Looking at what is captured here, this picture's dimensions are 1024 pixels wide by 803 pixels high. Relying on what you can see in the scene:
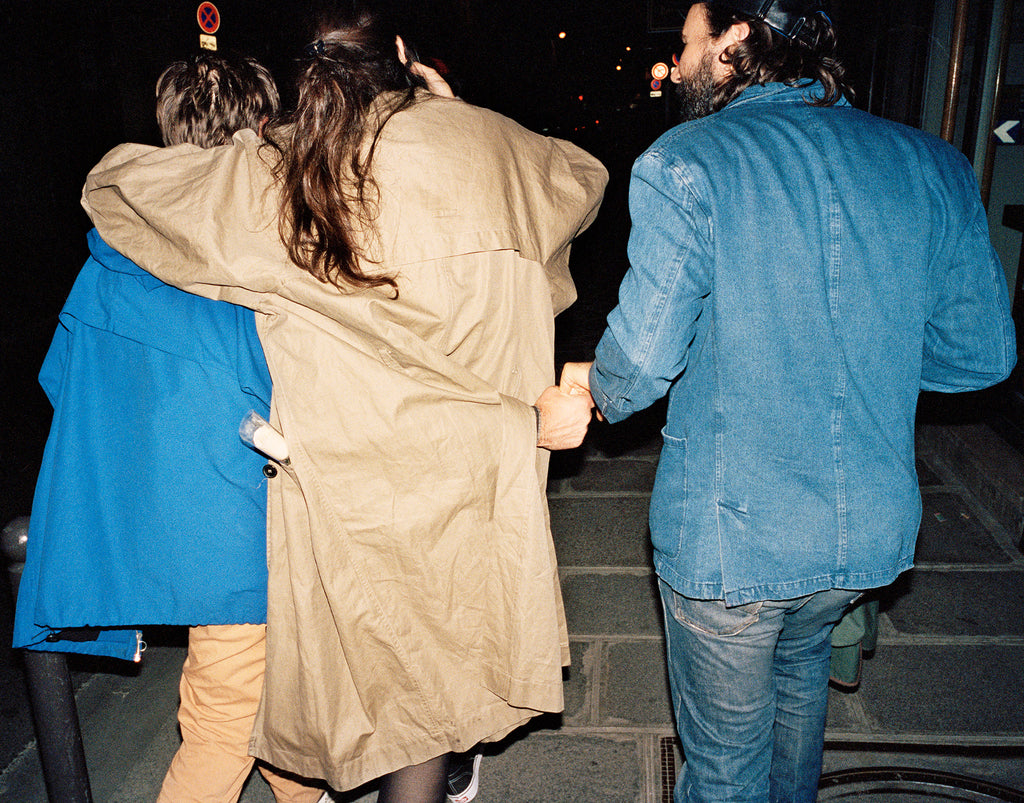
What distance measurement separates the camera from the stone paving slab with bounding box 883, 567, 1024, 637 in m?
3.15

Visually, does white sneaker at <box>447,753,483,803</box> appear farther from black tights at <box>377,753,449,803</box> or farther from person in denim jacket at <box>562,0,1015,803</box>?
person in denim jacket at <box>562,0,1015,803</box>

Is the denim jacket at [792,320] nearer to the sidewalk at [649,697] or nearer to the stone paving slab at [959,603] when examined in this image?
the sidewalk at [649,697]

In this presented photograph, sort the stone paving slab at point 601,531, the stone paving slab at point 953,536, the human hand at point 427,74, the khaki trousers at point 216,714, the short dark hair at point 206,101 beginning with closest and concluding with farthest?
1. the human hand at point 427,74
2. the short dark hair at point 206,101
3. the khaki trousers at point 216,714
4. the stone paving slab at point 953,536
5. the stone paving slab at point 601,531

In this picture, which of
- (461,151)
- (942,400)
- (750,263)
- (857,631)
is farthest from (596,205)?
(942,400)

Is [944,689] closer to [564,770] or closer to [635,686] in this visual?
[635,686]

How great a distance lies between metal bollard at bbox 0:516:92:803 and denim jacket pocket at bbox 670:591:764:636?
4.52ft

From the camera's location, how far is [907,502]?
62.1 inches

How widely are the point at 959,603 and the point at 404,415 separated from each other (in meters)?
2.80

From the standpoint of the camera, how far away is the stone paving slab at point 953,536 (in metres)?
3.68

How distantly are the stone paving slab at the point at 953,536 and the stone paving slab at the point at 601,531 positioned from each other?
1.27 m

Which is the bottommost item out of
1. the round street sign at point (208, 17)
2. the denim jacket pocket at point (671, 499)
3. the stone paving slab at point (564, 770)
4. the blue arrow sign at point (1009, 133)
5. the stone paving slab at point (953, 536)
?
the stone paving slab at point (953, 536)

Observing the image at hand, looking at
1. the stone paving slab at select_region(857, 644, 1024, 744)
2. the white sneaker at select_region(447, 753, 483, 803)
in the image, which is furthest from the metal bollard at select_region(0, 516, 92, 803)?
the stone paving slab at select_region(857, 644, 1024, 744)

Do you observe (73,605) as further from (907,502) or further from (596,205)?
(907,502)

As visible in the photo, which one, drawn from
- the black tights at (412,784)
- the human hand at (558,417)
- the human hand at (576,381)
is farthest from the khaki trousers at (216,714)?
the human hand at (576,381)
